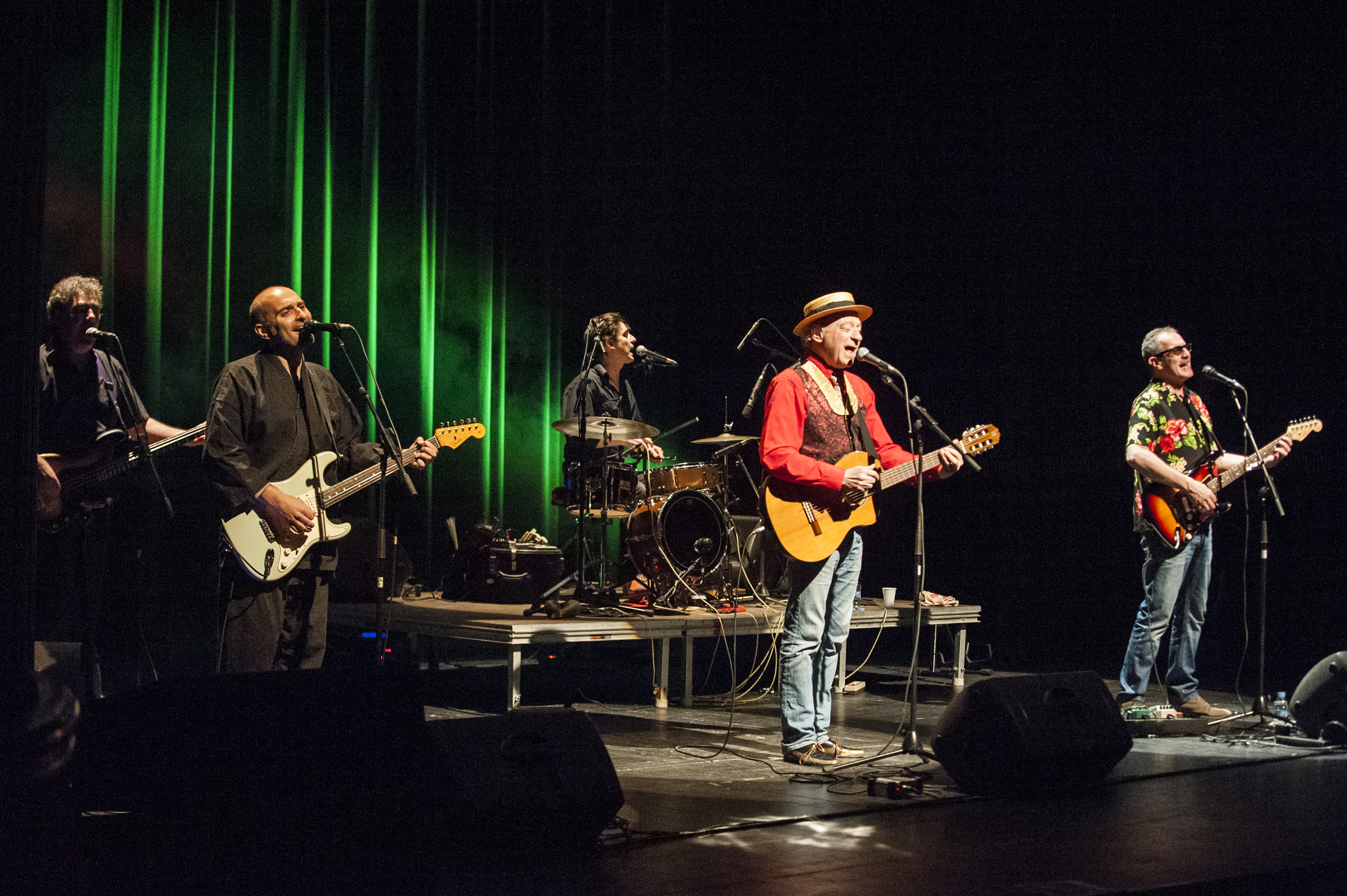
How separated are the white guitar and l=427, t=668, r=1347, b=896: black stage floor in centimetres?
154

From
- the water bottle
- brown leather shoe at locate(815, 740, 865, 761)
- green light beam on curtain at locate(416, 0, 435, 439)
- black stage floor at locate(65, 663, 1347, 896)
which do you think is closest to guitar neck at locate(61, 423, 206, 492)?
black stage floor at locate(65, 663, 1347, 896)

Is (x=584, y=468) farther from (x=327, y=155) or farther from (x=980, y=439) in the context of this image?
(x=327, y=155)

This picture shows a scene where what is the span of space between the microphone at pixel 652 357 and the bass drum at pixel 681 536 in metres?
0.86

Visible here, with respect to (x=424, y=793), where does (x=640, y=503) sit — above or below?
above

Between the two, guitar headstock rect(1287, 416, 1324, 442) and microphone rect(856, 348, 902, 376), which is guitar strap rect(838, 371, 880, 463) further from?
guitar headstock rect(1287, 416, 1324, 442)

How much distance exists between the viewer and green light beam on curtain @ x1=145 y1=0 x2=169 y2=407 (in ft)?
24.7

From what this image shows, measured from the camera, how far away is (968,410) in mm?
9570

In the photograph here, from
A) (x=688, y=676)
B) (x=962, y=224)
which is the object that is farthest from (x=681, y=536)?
(x=962, y=224)

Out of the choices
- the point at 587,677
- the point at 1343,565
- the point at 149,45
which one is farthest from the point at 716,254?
the point at 1343,565

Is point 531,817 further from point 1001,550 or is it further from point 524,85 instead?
point 524,85

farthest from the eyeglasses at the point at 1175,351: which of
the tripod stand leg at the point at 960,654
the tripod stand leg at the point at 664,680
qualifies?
the tripod stand leg at the point at 664,680

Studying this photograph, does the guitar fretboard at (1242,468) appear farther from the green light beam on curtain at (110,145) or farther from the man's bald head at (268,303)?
the green light beam on curtain at (110,145)

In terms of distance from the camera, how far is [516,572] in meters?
8.06

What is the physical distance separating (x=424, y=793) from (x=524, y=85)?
25.6ft
